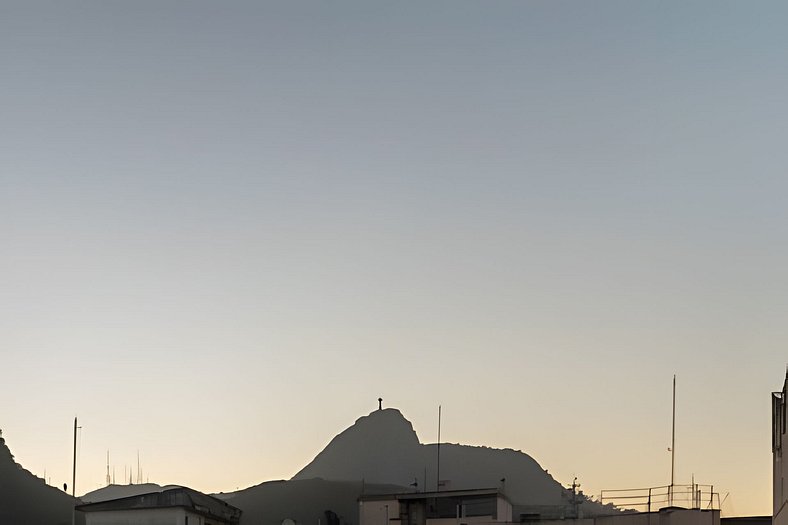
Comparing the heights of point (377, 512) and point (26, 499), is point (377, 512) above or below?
above

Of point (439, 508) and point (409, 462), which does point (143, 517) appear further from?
point (409, 462)

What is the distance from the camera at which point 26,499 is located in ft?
389

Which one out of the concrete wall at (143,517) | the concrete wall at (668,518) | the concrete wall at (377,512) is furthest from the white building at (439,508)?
the concrete wall at (143,517)

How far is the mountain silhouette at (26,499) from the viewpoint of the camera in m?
116

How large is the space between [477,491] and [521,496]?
3245 inches

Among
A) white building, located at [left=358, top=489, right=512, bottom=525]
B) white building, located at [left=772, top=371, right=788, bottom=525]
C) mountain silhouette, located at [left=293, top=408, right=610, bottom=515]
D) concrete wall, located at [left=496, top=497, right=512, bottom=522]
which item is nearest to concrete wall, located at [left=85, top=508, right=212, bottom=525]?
white building, located at [left=358, top=489, right=512, bottom=525]

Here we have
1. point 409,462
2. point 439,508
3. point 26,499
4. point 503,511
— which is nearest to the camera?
point 503,511

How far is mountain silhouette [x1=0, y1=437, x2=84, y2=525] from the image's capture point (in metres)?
116

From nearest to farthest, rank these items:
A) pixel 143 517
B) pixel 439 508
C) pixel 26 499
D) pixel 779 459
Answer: pixel 779 459 → pixel 143 517 → pixel 439 508 → pixel 26 499

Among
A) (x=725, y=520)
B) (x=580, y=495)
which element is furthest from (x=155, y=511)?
(x=725, y=520)

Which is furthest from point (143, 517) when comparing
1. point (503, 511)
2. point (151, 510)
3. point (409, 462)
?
point (409, 462)

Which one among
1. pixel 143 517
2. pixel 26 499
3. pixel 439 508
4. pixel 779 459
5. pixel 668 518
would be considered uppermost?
pixel 779 459

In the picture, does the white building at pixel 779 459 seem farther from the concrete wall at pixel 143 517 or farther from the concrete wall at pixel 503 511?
the concrete wall at pixel 143 517

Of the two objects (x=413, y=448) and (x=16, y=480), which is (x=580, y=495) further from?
(x=413, y=448)
